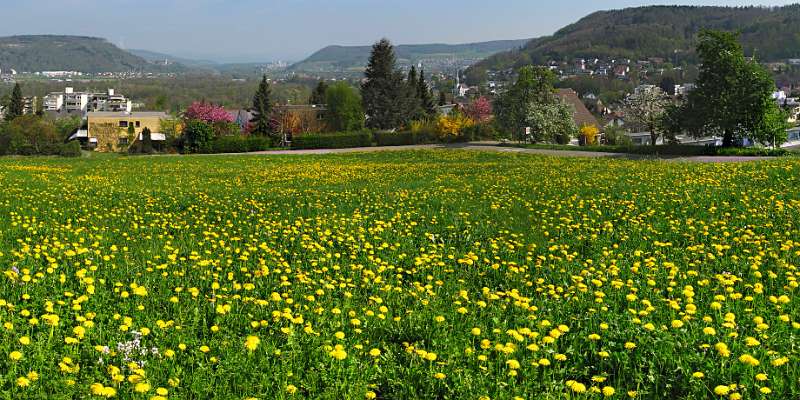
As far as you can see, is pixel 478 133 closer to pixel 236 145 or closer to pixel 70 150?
pixel 236 145

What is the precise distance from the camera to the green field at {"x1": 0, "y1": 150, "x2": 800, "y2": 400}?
420 cm

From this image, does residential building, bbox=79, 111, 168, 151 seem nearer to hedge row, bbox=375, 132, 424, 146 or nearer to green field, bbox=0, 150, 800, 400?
hedge row, bbox=375, 132, 424, 146

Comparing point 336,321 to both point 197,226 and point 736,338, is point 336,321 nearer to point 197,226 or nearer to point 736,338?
point 736,338

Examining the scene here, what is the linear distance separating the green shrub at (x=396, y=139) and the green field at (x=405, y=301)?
161ft

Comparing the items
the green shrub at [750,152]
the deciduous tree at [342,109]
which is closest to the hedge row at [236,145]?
the deciduous tree at [342,109]

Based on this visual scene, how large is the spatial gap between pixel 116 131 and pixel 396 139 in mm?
42418

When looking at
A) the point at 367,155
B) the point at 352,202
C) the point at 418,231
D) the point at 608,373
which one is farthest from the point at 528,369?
the point at 367,155

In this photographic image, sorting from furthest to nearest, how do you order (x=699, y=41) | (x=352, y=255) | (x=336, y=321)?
(x=699, y=41) < (x=352, y=255) < (x=336, y=321)

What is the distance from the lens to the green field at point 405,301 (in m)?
4.20

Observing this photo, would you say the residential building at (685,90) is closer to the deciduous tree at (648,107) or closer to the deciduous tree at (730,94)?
the deciduous tree at (648,107)

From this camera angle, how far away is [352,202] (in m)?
13.5

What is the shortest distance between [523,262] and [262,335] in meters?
4.07

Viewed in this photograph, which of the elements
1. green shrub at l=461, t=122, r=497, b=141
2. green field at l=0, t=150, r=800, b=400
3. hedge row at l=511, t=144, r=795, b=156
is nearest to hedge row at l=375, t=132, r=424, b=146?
green shrub at l=461, t=122, r=497, b=141

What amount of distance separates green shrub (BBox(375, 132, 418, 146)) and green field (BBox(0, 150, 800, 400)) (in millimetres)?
48996
